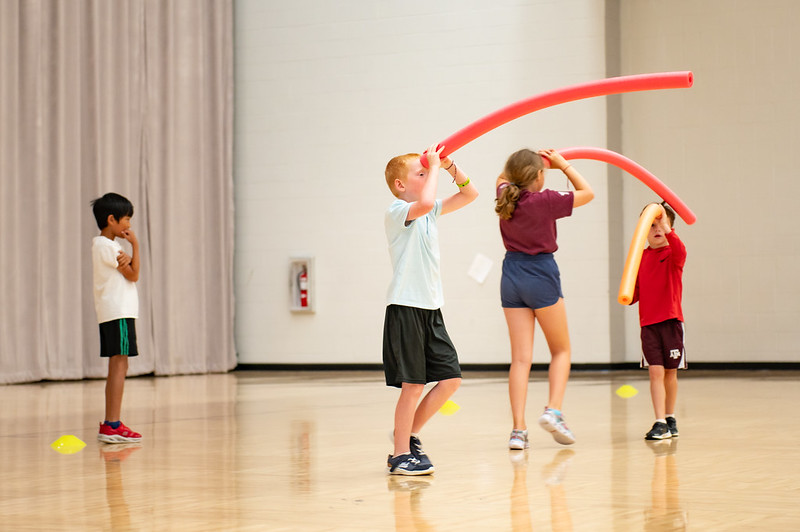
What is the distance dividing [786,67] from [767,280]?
2.38 metres

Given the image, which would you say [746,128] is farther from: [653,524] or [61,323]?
[653,524]

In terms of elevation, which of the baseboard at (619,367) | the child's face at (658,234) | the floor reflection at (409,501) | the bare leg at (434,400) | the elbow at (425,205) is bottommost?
the baseboard at (619,367)

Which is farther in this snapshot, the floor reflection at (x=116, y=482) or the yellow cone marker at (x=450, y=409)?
the yellow cone marker at (x=450, y=409)

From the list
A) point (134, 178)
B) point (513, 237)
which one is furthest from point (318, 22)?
point (513, 237)

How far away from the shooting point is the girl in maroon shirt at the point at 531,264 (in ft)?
17.4

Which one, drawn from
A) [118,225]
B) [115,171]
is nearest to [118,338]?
[118,225]

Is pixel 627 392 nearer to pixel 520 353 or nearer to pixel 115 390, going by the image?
pixel 520 353

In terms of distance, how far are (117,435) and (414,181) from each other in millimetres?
2392

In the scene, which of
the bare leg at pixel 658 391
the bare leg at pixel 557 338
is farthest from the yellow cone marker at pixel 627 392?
the bare leg at pixel 557 338

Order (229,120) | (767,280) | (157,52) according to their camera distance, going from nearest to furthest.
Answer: (767,280) → (157,52) → (229,120)

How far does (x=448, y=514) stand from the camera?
11.3 feet

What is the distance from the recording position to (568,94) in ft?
16.2

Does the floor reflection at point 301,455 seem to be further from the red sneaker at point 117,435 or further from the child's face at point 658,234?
the child's face at point 658,234

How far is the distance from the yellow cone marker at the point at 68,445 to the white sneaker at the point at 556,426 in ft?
7.77
